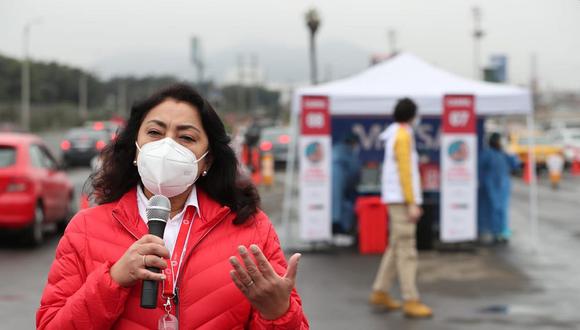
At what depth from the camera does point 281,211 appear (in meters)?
18.6

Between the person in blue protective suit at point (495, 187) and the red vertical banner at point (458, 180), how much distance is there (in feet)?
4.24

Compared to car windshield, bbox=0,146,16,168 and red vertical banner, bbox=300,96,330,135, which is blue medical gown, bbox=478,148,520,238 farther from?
car windshield, bbox=0,146,16,168

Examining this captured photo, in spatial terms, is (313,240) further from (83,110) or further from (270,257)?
(83,110)

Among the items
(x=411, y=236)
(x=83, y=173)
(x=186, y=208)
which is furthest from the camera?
(x=83, y=173)

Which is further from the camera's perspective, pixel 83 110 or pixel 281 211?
pixel 83 110

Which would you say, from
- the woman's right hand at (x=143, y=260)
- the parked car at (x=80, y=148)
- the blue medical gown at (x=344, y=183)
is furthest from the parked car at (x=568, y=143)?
the woman's right hand at (x=143, y=260)

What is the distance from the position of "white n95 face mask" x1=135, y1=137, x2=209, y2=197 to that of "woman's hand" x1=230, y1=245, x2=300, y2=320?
0.40 metres

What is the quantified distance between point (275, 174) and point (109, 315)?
95.4ft

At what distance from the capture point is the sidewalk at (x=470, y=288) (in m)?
7.85

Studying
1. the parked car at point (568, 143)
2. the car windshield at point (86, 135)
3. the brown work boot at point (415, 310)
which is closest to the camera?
the brown work boot at point (415, 310)

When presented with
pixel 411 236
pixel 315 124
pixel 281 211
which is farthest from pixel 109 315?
pixel 281 211

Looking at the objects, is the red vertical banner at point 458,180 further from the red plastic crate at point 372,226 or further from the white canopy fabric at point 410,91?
the red plastic crate at point 372,226

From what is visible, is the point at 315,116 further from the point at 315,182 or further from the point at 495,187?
the point at 495,187

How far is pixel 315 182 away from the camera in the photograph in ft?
40.9
